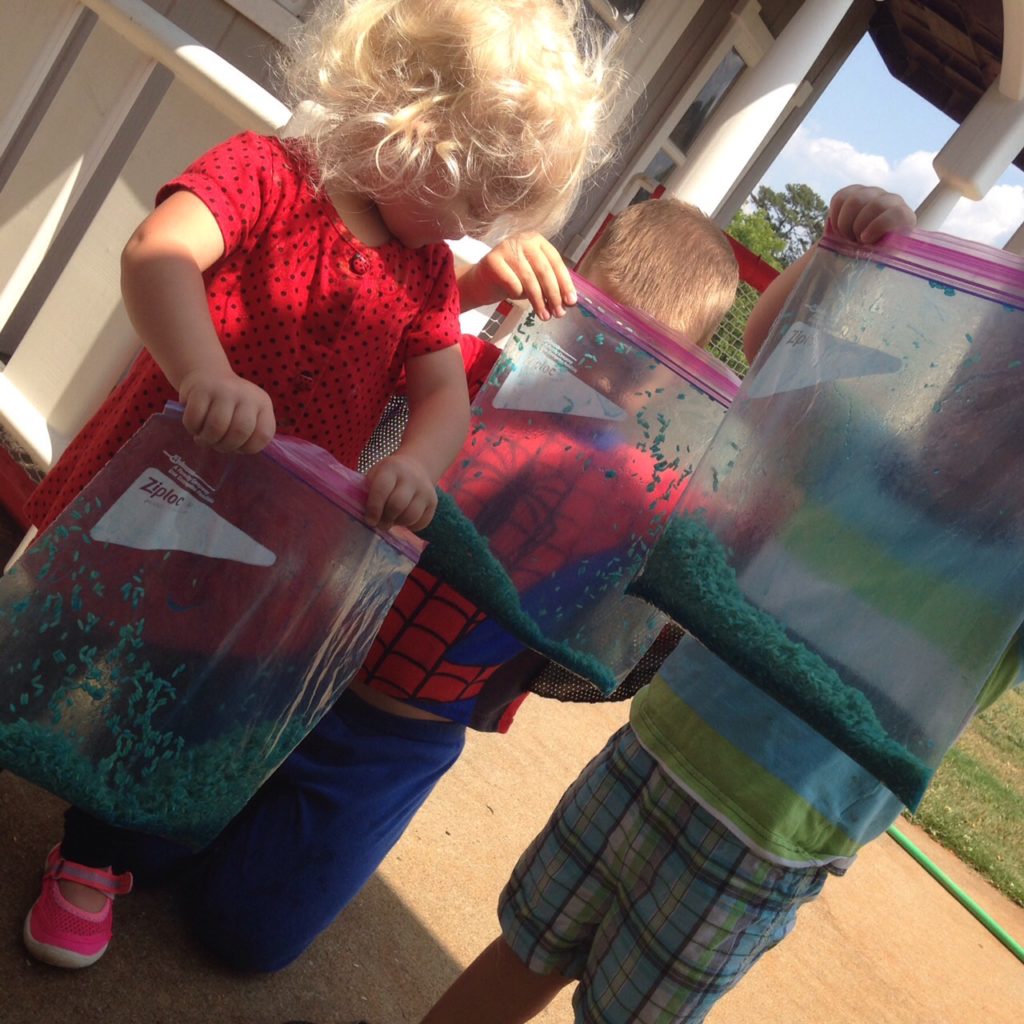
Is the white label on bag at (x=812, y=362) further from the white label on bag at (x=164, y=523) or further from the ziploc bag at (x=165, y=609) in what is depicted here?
the white label on bag at (x=164, y=523)

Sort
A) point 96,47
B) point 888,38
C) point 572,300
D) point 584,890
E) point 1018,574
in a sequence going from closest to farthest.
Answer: point 1018,574 → point 572,300 → point 584,890 → point 96,47 → point 888,38

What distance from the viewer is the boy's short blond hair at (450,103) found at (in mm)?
1382

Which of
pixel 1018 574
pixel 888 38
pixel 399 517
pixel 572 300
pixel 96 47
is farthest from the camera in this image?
pixel 888 38

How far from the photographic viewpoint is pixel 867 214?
127 cm

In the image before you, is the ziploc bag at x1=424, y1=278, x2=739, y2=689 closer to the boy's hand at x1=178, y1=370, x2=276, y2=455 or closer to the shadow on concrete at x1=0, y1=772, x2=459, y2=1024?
the boy's hand at x1=178, y1=370, x2=276, y2=455

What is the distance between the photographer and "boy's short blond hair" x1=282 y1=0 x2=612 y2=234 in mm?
1382

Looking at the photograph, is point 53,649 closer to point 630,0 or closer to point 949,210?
point 630,0

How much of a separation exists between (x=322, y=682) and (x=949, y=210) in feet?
22.5

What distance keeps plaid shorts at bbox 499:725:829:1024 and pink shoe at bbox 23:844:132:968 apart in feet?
1.87

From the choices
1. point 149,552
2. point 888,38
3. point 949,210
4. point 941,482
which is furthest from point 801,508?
point 888,38

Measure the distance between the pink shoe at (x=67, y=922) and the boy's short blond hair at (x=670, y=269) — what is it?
114 centimetres

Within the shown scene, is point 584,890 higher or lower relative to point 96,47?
lower

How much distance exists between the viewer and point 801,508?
122cm

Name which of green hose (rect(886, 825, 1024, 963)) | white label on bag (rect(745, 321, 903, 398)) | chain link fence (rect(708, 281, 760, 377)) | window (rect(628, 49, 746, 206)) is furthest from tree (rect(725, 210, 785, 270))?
white label on bag (rect(745, 321, 903, 398))
